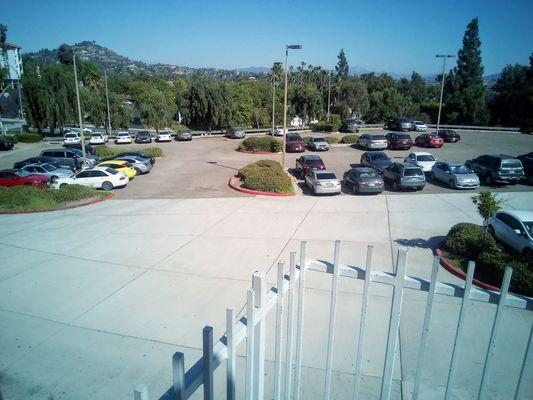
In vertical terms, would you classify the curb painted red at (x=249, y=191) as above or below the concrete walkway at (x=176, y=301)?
below

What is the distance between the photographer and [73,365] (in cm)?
656

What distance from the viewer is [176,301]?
895 cm

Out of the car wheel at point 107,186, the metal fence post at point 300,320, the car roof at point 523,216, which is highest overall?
the metal fence post at point 300,320

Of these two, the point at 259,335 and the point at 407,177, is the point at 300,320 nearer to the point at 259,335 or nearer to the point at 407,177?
the point at 259,335

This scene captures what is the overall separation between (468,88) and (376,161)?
48.3 meters

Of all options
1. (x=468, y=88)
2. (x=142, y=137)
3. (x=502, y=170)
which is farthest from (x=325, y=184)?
(x=468, y=88)

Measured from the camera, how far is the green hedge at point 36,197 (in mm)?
18969

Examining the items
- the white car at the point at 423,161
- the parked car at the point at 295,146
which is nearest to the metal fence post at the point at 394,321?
the white car at the point at 423,161

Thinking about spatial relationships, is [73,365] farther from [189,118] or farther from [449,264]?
[189,118]

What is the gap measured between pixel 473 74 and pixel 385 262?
2691 inches

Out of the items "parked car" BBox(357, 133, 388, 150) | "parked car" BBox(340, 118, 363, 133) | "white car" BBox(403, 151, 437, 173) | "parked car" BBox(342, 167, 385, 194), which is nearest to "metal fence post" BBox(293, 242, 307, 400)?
"parked car" BBox(342, 167, 385, 194)

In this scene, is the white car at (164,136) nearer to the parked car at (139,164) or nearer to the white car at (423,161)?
the parked car at (139,164)

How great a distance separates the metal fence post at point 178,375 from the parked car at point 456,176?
2487cm

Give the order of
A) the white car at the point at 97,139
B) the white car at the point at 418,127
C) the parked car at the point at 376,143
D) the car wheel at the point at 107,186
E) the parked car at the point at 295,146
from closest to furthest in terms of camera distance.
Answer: the car wheel at the point at 107,186, the parked car at the point at 295,146, the parked car at the point at 376,143, the white car at the point at 97,139, the white car at the point at 418,127
